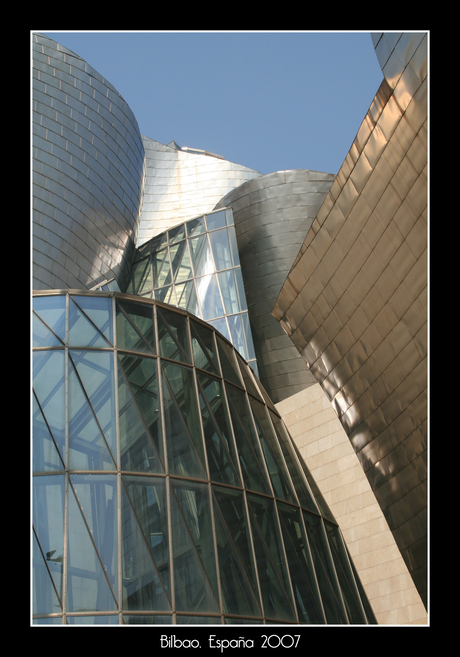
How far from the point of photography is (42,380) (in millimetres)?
12266

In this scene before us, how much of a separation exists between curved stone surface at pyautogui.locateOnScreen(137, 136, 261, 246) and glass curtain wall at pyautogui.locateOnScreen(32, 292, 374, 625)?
32605 mm

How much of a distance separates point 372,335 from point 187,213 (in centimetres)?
3199

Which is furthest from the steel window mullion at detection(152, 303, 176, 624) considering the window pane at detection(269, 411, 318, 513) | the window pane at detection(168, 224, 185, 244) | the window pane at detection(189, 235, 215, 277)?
the window pane at detection(168, 224, 185, 244)

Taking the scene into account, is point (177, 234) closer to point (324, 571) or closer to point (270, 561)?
point (324, 571)

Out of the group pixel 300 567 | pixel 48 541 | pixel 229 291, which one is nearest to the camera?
pixel 48 541

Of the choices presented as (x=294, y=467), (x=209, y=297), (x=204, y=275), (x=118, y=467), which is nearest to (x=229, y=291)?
(x=209, y=297)

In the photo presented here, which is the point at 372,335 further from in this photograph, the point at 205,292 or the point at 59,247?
the point at 59,247

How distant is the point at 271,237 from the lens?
30.5 m

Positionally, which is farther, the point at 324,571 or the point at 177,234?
the point at 177,234

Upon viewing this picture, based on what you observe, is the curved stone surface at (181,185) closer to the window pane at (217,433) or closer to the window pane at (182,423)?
the window pane at (217,433)

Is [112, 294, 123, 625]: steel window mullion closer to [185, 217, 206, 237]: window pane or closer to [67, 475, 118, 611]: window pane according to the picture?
[67, 475, 118, 611]: window pane

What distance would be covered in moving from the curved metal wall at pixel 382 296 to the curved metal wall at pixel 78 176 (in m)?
13.9

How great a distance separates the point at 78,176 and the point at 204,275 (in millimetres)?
8283

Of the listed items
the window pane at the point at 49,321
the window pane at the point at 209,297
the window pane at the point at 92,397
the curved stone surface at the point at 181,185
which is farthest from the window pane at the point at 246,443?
the curved stone surface at the point at 181,185
